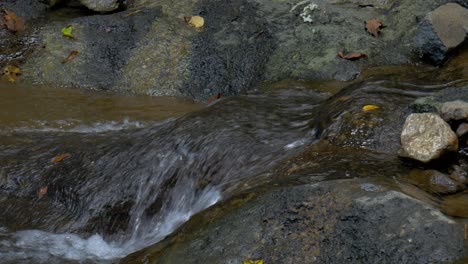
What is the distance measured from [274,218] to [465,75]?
112 inches

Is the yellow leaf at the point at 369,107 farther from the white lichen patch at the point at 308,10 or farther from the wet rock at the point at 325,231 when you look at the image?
the white lichen patch at the point at 308,10

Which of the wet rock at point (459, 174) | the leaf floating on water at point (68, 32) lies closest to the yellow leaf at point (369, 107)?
the wet rock at point (459, 174)

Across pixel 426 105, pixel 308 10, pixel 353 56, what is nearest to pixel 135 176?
pixel 426 105

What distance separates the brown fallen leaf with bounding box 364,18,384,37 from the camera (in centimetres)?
672

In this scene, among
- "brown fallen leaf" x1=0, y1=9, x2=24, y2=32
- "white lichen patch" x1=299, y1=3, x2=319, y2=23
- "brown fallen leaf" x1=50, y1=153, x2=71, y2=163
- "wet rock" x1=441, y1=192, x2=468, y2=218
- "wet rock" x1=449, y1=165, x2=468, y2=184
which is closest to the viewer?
"wet rock" x1=441, y1=192, x2=468, y2=218

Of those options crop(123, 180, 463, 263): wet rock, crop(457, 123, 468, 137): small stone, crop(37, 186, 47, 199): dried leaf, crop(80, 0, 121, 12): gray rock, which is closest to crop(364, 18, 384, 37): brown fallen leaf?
crop(457, 123, 468, 137): small stone

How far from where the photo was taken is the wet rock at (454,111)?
3.74 metres

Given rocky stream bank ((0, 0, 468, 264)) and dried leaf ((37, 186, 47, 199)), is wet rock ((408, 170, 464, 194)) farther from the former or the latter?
dried leaf ((37, 186, 47, 199))

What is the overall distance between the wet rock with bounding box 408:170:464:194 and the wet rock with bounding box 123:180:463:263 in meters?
0.45

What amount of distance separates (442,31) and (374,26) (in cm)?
93

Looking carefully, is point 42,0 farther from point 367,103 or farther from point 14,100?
point 367,103

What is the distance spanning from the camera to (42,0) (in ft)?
27.2

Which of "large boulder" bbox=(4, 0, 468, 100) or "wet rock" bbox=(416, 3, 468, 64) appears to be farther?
"large boulder" bbox=(4, 0, 468, 100)

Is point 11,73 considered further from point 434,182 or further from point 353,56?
point 434,182
